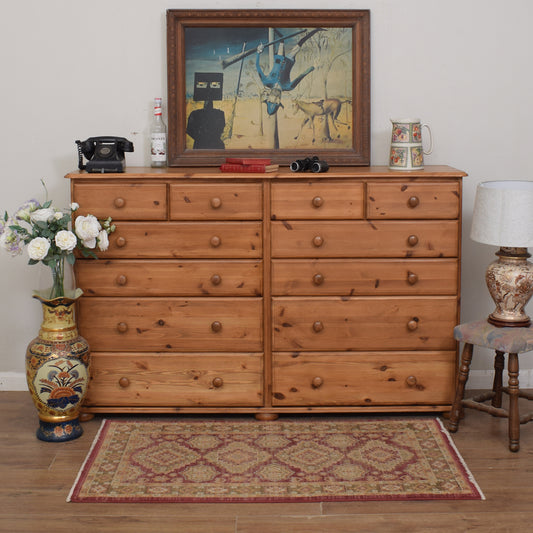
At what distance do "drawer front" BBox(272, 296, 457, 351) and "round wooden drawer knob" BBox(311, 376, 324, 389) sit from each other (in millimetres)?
135

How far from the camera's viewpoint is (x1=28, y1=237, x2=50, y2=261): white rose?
3.34m

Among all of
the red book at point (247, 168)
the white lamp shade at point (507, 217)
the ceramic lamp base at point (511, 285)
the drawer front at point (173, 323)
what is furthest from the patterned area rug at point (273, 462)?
the red book at point (247, 168)

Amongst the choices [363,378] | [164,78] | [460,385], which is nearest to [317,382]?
[363,378]

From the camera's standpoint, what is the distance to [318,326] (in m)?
3.57

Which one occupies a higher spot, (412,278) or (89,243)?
(89,243)

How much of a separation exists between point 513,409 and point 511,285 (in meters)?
0.52

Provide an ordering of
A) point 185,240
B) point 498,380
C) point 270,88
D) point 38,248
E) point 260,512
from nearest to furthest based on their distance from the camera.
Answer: point 260,512 < point 38,248 < point 185,240 < point 498,380 < point 270,88

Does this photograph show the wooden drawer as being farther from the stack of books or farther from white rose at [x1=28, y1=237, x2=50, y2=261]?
the stack of books

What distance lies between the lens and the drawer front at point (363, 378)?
11.8 feet

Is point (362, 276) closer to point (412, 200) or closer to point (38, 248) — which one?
point (412, 200)

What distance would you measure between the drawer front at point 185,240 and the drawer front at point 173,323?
0.68ft

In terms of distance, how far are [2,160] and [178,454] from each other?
173 centimetres

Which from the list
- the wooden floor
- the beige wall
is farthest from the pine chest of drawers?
the wooden floor

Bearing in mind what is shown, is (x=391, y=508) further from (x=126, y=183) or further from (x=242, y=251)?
(x=126, y=183)
